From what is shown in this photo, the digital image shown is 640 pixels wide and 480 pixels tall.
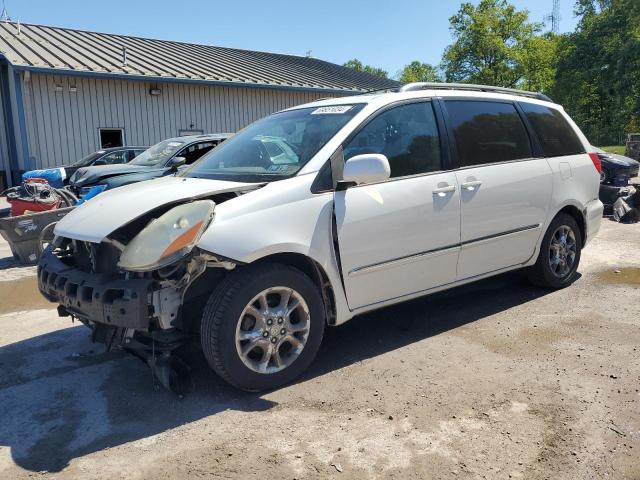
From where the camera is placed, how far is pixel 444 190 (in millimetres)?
4211

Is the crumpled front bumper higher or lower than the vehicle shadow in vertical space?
higher

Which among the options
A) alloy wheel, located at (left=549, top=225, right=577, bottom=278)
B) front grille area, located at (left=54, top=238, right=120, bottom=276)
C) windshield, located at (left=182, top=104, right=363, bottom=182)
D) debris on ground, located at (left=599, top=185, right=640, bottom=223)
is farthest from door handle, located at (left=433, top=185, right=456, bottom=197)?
debris on ground, located at (left=599, top=185, right=640, bottom=223)

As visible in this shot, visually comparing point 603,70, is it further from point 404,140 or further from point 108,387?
point 108,387

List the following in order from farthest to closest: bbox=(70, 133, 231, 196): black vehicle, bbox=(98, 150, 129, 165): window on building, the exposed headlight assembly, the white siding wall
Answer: the white siding wall < bbox=(98, 150, 129, 165): window on building < bbox=(70, 133, 231, 196): black vehicle < the exposed headlight assembly

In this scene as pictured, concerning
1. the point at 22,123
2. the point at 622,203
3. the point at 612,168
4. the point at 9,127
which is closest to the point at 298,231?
the point at 622,203

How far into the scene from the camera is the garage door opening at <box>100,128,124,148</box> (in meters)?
16.6

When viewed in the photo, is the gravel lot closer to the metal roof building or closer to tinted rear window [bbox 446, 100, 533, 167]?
tinted rear window [bbox 446, 100, 533, 167]

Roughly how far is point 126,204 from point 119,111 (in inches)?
568

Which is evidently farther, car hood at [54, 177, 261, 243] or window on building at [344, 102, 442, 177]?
window on building at [344, 102, 442, 177]

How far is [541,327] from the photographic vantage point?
4.59 metres

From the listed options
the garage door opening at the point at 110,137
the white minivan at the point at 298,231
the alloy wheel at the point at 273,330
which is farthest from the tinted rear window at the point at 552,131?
the garage door opening at the point at 110,137

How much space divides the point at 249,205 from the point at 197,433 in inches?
52.7

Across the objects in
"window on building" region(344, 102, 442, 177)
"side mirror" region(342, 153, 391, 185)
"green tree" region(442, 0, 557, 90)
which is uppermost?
"green tree" region(442, 0, 557, 90)

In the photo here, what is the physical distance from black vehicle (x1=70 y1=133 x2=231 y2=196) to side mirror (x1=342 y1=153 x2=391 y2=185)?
5271mm
